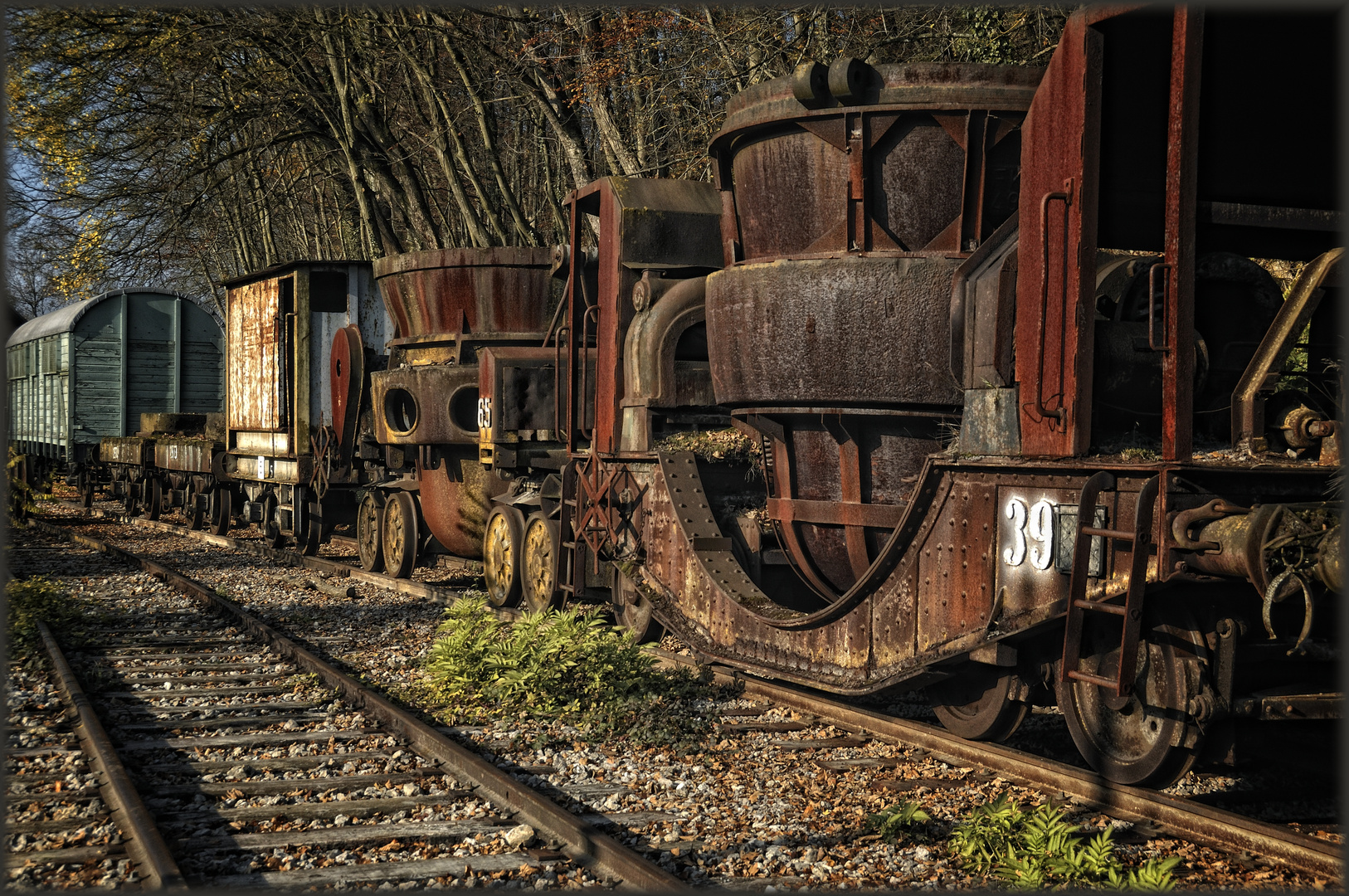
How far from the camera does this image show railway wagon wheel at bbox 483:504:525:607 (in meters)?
11.5

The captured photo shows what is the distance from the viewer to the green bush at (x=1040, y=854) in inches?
165

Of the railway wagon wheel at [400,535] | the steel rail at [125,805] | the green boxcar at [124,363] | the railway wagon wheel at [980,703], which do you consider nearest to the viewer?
the steel rail at [125,805]

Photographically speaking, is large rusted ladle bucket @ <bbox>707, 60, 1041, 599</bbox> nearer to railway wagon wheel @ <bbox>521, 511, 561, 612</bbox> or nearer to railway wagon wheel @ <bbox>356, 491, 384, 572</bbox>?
railway wagon wheel @ <bbox>521, 511, 561, 612</bbox>

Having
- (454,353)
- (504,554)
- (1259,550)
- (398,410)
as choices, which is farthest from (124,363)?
(1259,550)

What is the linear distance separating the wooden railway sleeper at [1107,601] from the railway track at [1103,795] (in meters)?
0.57

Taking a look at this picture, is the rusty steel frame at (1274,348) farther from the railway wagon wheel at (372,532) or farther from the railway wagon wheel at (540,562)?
the railway wagon wheel at (372,532)

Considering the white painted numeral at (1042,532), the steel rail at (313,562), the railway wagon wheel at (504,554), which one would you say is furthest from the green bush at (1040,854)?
the railway wagon wheel at (504,554)

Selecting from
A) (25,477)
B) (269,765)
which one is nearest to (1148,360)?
(269,765)

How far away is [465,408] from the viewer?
13.1 m

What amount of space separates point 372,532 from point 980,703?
10752 mm

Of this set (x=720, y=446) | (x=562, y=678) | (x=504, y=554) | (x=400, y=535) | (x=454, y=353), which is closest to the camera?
(x=562, y=678)

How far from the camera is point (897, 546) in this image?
20.0ft

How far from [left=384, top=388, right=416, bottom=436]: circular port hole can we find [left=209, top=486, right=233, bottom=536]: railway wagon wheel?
8234 millimetres

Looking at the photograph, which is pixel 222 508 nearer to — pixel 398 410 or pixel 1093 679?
pixel 398 410
